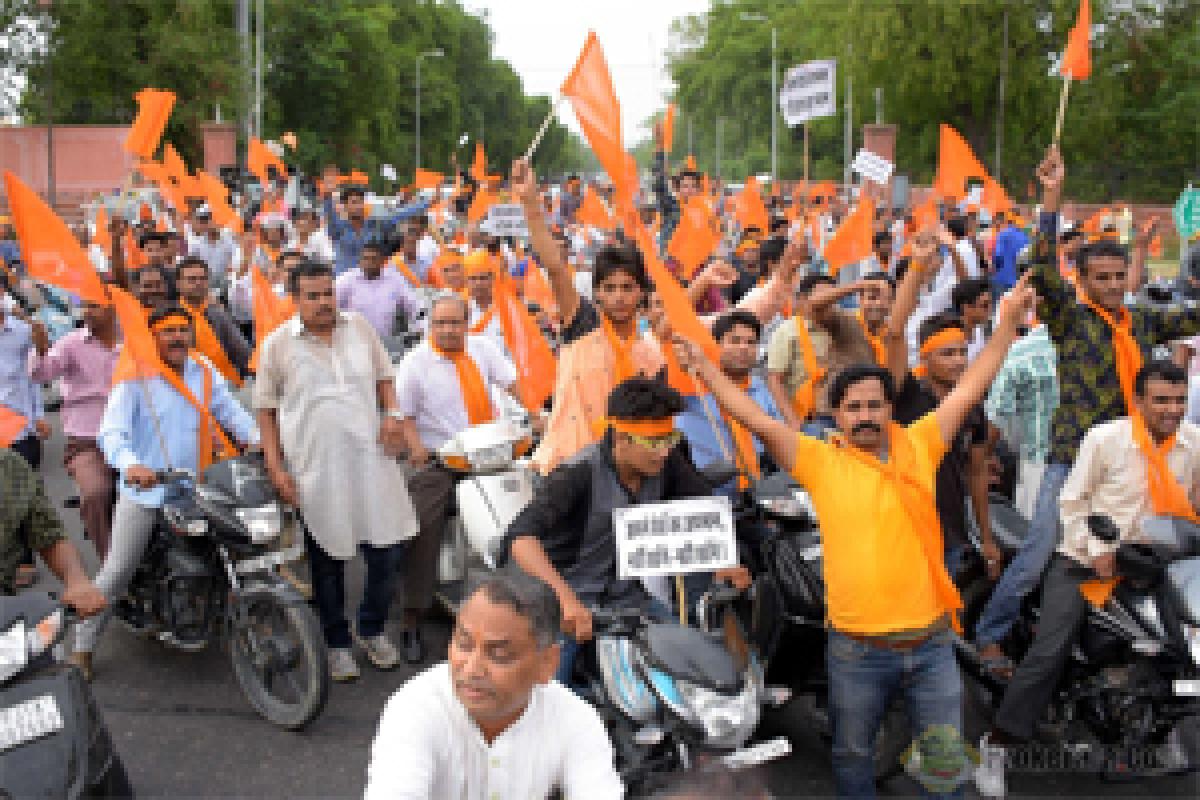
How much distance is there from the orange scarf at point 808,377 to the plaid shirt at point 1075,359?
4.22 ft

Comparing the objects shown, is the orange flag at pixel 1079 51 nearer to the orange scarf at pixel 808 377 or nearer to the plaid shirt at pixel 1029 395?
the plaid shirt at pixel 1029 395

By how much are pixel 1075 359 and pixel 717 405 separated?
1.52 m

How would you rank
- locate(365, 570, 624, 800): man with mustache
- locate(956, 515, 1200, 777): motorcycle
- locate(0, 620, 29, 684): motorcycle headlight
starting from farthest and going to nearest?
locate(956, 515, 1200, 777): motorcycle → locate(0, 620, 29, 684): motorcycle headlight → locate(365, 570, 624, 800): man with mustache

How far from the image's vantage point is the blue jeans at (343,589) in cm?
563

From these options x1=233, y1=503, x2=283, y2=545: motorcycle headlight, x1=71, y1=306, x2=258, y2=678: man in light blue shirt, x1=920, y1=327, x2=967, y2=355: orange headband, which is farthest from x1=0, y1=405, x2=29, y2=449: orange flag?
x1=920, y1=327, x2=967, y2=355: orange headband

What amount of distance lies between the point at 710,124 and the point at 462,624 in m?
75.3

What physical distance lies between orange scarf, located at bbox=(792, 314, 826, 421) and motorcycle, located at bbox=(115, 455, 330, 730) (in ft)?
8.53

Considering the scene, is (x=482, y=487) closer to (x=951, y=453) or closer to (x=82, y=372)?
(x=951, y=453)

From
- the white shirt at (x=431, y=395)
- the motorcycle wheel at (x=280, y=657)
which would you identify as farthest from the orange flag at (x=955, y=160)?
the motorcycle wheel at (x=280, y=657)

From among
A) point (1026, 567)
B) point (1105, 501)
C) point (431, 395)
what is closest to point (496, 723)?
point (1105, 501)

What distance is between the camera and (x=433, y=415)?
6152 mm

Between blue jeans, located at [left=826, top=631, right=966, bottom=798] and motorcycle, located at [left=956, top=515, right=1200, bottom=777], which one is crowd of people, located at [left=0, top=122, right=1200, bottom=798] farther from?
motorcycle, located at [left=956, top=515, right=1200, bottom=777]

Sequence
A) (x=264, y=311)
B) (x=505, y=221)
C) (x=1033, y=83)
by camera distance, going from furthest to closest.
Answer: (x=1033, y=83)
(x=505, y=221)
(x=264, y=311)

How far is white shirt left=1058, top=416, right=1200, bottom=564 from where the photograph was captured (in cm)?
438
